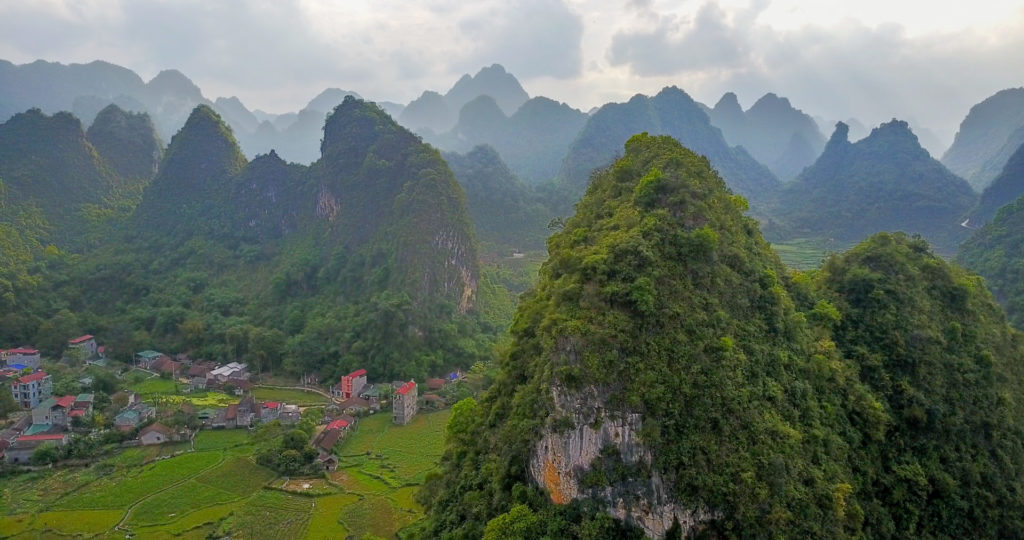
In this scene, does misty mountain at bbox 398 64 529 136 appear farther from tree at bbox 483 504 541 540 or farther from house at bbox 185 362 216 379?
tree at bbox 483 504 541 540

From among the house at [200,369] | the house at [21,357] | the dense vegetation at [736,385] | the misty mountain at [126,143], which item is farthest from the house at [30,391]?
the misty mountain at [126,143]

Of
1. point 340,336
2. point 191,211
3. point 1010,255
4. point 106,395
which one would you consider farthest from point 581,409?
point 191,211

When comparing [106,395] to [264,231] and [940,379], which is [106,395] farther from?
[940,379]

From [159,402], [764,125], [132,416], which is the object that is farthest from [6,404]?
[764,125]

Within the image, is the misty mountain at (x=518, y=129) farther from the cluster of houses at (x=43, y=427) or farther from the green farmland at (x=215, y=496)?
the green farmland at (x=215, y=496)

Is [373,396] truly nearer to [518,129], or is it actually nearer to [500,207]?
[500,207]
